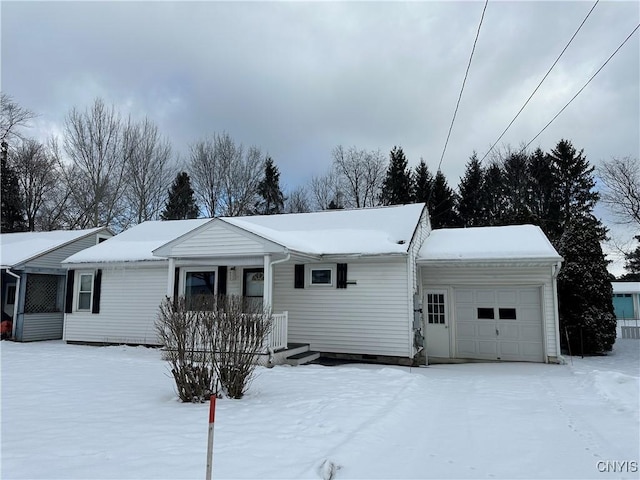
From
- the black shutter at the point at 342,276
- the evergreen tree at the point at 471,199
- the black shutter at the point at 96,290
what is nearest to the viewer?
the black shutter at the point at 342,276

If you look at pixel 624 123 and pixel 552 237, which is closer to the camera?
pixel 624 123

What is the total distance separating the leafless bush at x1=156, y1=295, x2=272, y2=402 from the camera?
6.46 metres

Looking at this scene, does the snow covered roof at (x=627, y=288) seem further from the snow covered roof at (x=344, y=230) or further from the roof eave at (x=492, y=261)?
the snow covered roof at (x=344, y=230)

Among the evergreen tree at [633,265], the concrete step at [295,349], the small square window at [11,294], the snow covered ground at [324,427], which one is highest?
the evergreen tree at [633,265]

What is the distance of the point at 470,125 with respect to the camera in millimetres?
12445

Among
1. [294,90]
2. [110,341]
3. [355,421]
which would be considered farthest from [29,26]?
[355,421]

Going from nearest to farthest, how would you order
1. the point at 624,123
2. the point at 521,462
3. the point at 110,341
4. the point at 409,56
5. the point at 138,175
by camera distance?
the point at 521,462, the point at 409,56, the point at 110,341, the point at 624,123, the point at 138,175

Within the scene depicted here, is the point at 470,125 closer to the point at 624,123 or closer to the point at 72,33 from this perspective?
the point at 624,123

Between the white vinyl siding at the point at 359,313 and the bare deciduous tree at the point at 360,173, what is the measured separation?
2181 cm

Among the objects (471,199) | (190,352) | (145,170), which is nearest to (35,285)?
(190,352)

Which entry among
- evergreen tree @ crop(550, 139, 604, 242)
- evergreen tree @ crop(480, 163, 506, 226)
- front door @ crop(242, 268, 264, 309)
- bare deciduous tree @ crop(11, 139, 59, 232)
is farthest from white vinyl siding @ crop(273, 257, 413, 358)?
bare deciduous tree @ crop(11, 139, 59, 232)

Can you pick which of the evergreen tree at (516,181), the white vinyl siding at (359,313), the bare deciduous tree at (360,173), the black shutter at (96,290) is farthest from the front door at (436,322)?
the bare deciduous tree at (360,173)

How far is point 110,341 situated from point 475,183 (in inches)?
1045

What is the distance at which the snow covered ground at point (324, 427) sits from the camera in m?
4.02
